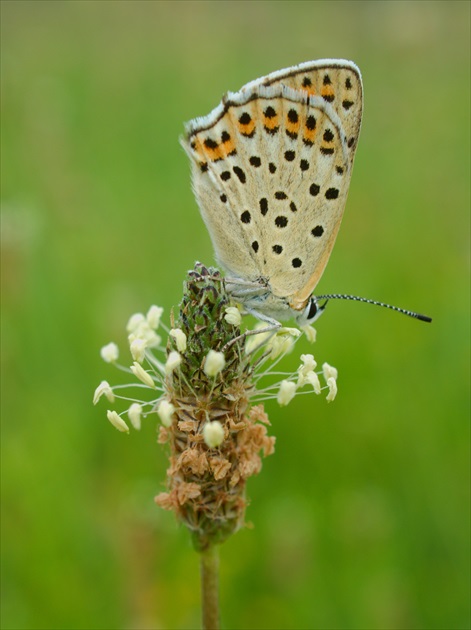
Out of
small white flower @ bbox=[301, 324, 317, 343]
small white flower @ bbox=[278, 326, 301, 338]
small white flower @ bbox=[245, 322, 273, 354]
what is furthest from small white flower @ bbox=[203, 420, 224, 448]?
small white flower @ bbox=[301, 324, 317, 343]

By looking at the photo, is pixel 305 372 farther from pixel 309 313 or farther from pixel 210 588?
pixel 210 588

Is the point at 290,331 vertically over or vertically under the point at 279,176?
under

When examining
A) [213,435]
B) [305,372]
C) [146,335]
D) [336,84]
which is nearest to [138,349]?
[146,335]

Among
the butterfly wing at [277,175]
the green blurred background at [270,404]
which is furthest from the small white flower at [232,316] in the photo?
the green blurred background at [270,404]

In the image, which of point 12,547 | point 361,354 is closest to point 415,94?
point 361,354

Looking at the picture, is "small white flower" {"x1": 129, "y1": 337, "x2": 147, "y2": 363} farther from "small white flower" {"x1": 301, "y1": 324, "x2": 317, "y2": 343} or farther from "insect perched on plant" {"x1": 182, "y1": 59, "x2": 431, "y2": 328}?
"small white flower" {"x1": 301, "y1": 324, "x2": 317, "y2": 343}

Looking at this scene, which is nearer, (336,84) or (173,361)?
(173,361)

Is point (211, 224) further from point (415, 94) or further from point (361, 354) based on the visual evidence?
point (415, 94)
